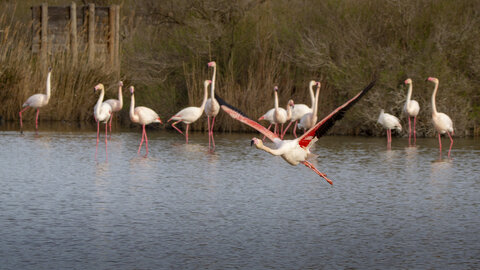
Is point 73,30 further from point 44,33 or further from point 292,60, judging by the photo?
point 292,60

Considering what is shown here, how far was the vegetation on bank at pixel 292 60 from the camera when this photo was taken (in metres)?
17.1

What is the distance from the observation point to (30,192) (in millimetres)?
8898

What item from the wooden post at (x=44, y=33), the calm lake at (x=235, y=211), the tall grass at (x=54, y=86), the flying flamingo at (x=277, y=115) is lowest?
the calm lake at (x=235, y=211)

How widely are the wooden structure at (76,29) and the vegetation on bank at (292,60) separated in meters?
1.80

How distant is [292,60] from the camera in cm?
1853

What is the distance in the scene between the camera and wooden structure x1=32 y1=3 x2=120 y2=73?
23.1m

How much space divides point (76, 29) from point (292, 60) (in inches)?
340

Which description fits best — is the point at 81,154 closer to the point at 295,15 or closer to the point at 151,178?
the point at 151,178

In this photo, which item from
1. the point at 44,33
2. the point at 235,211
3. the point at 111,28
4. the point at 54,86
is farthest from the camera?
the point at 111,28

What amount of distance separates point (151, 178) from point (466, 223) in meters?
4.46

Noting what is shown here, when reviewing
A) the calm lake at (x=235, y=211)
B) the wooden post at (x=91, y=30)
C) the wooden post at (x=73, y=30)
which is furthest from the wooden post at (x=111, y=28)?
the calm lake at (x=235, y=211)

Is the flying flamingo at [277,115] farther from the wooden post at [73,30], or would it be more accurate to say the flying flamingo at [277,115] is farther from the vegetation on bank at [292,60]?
the wooden post at [73,30]

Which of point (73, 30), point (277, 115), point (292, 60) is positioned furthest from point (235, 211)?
point (73, 30)

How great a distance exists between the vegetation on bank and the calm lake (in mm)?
3797
